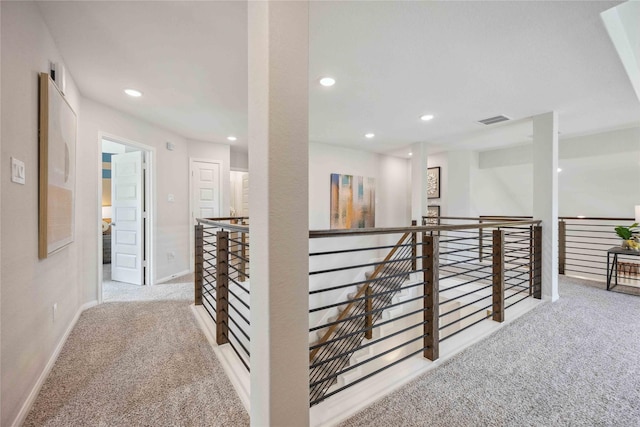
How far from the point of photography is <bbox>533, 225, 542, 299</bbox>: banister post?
3.16m

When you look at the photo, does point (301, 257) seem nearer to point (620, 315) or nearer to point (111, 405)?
point (111, 405)

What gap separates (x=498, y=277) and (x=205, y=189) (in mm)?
4349

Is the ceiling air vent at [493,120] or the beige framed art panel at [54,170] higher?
the ceiling air vent at [493,120]

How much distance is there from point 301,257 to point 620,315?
137 inches

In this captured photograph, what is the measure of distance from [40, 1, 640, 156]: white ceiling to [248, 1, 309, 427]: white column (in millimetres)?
816

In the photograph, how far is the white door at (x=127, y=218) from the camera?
3.90 metres

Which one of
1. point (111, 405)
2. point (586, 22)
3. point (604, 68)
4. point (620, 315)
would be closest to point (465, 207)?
point (620, 315)

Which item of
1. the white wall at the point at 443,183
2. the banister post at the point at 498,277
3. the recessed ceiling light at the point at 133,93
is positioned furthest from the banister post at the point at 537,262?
the recessed ceiling light at the point at 133,93

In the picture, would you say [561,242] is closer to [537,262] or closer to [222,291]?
[537,262]

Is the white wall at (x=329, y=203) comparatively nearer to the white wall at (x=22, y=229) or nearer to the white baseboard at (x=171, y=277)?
the white baseboard at (x=171, y=277)

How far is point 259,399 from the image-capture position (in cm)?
109

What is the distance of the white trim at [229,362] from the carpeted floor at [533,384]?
0.57 m

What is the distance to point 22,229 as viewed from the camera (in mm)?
1511

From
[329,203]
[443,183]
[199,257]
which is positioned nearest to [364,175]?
[329,203]
